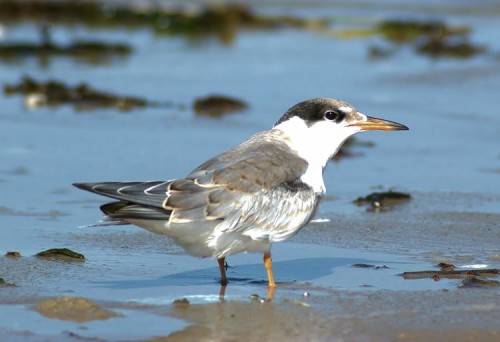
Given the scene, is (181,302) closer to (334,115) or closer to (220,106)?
(334,115)

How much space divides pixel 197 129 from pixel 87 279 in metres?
4.22

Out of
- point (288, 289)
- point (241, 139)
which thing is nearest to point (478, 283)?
point (288, 289)

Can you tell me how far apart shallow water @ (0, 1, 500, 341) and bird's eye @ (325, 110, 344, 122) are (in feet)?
2.56

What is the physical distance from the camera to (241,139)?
9.20m

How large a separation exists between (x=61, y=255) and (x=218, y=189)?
3.44 feet

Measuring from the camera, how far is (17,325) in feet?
15.5

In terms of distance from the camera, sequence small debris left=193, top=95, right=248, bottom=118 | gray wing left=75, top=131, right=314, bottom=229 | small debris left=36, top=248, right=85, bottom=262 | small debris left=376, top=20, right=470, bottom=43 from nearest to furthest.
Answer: gray wing left=75, top=131, right=314, bottom=229 → small debris left=36, top=248, right=85, bottom=262 → small debris left=193, top=95, right=248, bottom=118 → small debris left=376, top=20, right=470, bottom=43

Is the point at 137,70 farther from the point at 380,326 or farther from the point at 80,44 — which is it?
the point at 380,326

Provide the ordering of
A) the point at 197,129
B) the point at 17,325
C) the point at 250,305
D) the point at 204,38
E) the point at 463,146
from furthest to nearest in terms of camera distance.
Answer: the point at 204,38 → the point at 197,129 → the point at 463,146 → the point at 250,305 → the point at 17,325

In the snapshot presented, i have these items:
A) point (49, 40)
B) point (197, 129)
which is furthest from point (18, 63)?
point (197, 129)

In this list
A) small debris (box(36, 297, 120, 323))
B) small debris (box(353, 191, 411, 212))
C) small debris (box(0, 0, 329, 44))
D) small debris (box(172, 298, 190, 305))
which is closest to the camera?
small debris (box(36, 297, 120, 323))

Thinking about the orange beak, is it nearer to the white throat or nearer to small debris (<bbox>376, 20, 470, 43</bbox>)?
the white throat

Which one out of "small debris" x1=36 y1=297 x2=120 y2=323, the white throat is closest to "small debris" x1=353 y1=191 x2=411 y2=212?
the white throat

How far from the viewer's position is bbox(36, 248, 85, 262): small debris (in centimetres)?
591
